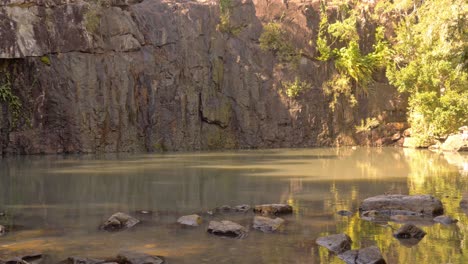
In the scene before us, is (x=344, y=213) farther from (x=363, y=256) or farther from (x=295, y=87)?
(x=295, y=87)

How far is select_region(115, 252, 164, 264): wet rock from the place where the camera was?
5.47 m

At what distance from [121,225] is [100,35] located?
20.8 meters

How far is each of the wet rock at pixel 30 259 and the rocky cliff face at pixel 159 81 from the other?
768 inches

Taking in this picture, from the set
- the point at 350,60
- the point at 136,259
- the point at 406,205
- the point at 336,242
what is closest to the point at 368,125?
the point at 350,60

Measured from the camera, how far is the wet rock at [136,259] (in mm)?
5469

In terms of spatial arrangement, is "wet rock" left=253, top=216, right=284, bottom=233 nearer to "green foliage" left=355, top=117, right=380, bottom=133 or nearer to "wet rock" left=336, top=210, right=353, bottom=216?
"wet rock" left=336, top=210, right=353, bottom=216

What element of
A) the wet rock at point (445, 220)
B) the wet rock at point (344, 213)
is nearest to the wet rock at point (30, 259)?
the wet rock at point (344, 213)

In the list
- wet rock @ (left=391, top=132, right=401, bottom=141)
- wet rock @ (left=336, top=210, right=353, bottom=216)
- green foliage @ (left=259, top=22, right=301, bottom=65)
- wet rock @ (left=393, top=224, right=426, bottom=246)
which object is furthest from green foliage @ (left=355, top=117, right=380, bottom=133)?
wet rock @ (left=393, top=224, right=426, bottom=246)

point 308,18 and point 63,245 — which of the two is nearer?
point 63,245

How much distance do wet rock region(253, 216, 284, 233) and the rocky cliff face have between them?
19.1 metres

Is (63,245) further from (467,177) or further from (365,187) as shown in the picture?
(467,177)

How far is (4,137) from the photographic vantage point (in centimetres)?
2448

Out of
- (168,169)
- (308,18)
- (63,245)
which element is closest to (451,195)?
(63,245)

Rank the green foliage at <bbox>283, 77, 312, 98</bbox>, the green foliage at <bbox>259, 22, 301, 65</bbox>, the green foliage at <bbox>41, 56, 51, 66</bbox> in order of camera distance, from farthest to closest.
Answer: the green foliage at <bbox>259, 22, 301, 65</bbox>, the green foliage at <bbox>283, 77, 312, 98</bbox>, the green foliage at <bbox>41, 56, 51, 66</bbox>
